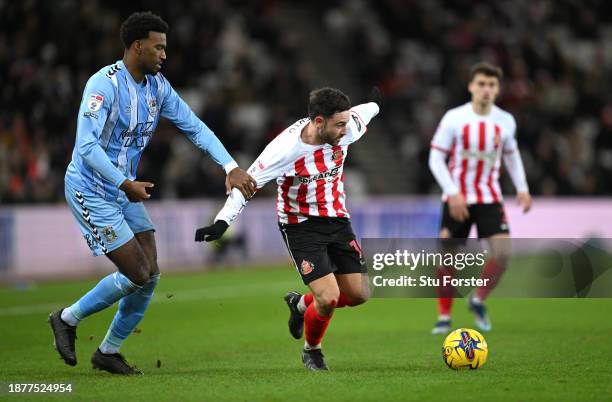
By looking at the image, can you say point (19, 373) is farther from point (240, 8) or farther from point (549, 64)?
point (549, 64)

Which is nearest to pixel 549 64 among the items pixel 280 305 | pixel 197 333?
pixel 280 305

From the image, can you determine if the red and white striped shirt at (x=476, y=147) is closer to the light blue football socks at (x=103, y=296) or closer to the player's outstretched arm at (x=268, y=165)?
the player's outstretched arm at (x=268, y=165)

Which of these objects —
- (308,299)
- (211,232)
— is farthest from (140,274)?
(308,299)

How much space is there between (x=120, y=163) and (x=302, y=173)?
1352mm

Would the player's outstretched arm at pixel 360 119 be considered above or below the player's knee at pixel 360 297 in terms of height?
above

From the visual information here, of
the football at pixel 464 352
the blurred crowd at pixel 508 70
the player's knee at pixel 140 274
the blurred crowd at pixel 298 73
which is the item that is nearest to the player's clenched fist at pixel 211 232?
the player's knee at pixel 140 274

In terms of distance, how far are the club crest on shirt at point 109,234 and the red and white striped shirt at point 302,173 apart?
3.59ft

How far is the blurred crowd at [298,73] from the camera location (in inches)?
712

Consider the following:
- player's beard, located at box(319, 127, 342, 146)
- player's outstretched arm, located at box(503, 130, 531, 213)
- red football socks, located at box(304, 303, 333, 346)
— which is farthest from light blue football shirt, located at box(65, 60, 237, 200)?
player's outstretched arm, located at box(503, 130, 531, 213)

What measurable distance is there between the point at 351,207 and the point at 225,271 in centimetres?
322

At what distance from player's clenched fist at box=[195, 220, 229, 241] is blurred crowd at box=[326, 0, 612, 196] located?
1626 cm

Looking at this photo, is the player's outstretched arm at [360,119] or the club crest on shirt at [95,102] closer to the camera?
the club crest on shirt at [95,102]

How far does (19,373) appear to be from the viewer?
779 cm

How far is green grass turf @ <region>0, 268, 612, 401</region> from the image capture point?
672 centimetres
